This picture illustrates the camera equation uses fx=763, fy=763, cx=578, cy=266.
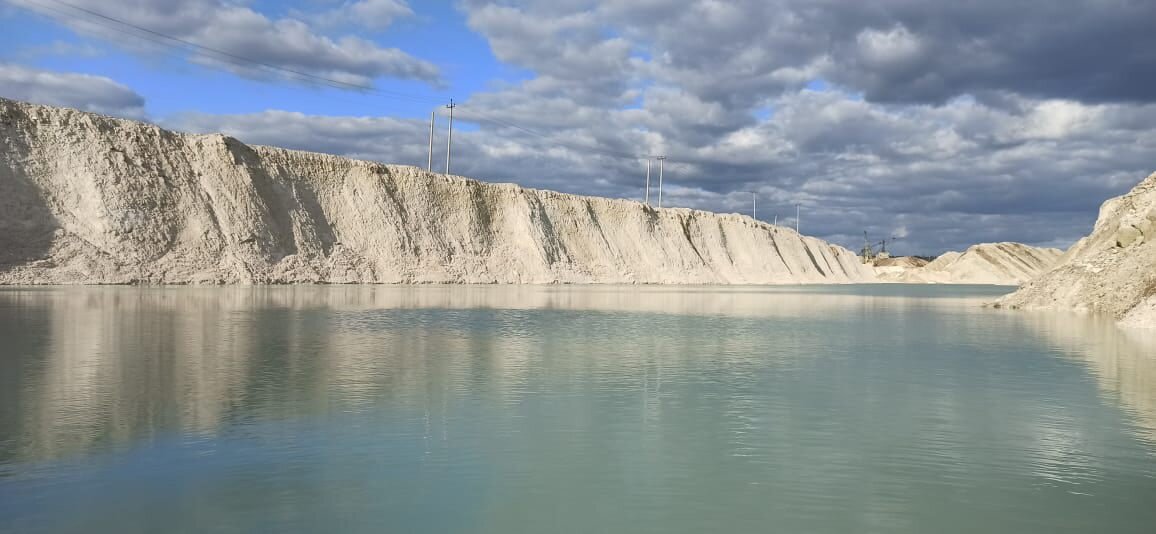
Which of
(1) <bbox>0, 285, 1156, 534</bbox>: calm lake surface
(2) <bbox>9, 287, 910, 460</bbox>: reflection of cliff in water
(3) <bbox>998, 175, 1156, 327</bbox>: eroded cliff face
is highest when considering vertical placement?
(3) <bbox>998, 175, 1156, 327</bbox>: eroded cliff face

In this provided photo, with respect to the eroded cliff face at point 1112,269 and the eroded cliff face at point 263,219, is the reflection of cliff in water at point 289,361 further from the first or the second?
the eroded cliff face at point 263,219

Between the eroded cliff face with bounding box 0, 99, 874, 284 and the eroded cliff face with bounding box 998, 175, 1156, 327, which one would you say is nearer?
the eroded cliff face with bounding box 998, 175, 1156, 327

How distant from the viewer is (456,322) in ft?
66.8

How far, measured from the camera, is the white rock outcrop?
12081cm

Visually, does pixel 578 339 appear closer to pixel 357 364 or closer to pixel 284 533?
pixel 357 364

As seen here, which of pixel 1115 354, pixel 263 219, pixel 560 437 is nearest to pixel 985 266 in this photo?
pixel 263 219

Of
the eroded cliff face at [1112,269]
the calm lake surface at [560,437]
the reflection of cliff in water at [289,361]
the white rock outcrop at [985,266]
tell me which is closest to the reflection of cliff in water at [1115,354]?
the calm lake surface at [560,437]

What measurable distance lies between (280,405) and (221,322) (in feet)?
37.8

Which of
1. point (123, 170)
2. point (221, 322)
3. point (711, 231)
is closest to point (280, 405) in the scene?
point (221, 322)

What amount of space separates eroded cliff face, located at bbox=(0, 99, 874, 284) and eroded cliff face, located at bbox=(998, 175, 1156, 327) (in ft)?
122

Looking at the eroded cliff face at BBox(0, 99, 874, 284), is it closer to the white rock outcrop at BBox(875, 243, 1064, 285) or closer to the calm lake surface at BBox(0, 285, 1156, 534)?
the calm lake surface at BBox(0, 285, 1156, 534)

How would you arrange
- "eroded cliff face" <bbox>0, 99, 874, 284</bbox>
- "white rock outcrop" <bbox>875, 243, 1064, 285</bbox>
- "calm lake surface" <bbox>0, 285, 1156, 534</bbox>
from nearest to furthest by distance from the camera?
"calm lake surface" <bbox>0, 285, 1156, 534</bbox> < "eroded cliff face" <bbox>0, 99, 874, 284</bbox> < "white rock outcrop" <bbox>875, 243, 1064, 285</bbox>

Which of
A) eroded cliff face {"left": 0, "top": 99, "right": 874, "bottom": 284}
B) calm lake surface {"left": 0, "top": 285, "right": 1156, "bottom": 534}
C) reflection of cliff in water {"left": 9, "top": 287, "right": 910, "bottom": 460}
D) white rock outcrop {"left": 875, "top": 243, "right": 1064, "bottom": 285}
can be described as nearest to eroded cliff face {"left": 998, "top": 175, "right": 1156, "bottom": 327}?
calm lake surface {"left": 0, "top": 285, "right": 1156, "bottom": 534}

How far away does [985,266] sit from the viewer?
401 ft
